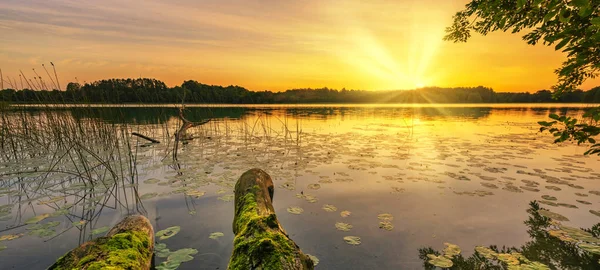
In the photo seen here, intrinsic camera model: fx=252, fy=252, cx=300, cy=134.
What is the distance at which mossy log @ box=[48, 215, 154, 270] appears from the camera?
263cm

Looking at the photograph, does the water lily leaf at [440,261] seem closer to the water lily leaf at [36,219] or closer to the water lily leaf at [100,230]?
the water lily leaf at [100,230]

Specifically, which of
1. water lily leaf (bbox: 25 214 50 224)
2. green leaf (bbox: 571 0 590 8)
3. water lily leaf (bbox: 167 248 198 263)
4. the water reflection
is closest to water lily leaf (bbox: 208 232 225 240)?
Answer: water lily leaf (bbox: 167 248 198 263)

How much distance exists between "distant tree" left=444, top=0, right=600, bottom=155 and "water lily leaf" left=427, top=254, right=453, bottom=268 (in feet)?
7.11

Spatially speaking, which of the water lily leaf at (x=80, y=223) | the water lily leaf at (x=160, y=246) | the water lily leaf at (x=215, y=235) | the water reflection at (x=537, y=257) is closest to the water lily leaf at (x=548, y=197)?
the water reflection at (x=537, y=257)

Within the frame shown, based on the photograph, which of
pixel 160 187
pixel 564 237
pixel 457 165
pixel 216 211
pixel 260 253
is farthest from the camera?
pixel 457 165

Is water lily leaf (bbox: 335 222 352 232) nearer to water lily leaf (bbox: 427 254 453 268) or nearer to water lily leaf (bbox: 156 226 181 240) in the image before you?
water lily leaf (bbox: 427 254 453 268)

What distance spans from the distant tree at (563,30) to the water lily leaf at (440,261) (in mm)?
2168

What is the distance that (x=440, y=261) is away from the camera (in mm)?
3707

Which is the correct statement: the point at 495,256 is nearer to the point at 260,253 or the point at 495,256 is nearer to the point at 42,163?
the point at 260,253

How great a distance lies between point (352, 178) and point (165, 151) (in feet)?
26.7

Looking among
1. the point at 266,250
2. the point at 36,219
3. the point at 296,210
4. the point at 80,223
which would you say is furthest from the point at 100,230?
the point at 266,250

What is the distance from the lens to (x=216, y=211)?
5418 mm

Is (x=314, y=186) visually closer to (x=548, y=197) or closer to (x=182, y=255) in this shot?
(x=182, y=255)

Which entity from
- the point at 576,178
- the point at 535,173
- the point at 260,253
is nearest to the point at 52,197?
the point at 260,253
